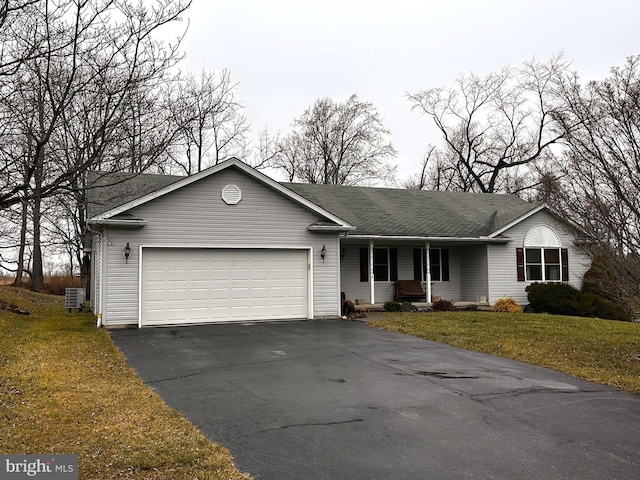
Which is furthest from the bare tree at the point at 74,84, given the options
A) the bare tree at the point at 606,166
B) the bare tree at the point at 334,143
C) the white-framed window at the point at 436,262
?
the bare tree at the point at 334,143

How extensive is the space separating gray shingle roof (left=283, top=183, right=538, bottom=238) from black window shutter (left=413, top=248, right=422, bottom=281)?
44.8 inches

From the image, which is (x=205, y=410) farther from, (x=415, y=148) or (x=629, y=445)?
(x=415, y=148)

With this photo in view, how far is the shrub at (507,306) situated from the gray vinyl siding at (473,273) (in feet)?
2.07

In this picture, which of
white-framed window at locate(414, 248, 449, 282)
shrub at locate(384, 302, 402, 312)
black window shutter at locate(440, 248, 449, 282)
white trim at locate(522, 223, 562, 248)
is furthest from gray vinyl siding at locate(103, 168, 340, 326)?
white trim at locate(522, 223, 562, 248)

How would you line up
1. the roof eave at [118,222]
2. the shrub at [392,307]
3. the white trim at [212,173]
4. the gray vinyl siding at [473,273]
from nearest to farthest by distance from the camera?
1. the roof eave at [118,222]
2. the white trim at [212,173]
3. the shrub at [392,307]
4. the gray vinyl siding at [473,273]

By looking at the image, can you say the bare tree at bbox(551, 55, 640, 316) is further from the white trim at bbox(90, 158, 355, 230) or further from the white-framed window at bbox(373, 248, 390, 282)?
the white-framed window at bbox(373, 248, 390, 282)

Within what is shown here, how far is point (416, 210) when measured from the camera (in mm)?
21703

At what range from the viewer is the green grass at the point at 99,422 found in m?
4.51

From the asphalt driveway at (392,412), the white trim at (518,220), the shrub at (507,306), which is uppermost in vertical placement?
the white trim at (518,220)

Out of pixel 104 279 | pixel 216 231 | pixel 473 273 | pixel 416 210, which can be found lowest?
pixel 104 279

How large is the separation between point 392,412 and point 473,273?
1533 cm

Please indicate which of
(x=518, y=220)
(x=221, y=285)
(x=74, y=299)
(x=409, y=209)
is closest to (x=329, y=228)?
(x=221, y=285)

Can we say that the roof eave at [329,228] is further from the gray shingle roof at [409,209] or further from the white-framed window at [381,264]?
the white-framed window at [381,264]

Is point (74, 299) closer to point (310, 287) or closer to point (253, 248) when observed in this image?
point (253, 248)
